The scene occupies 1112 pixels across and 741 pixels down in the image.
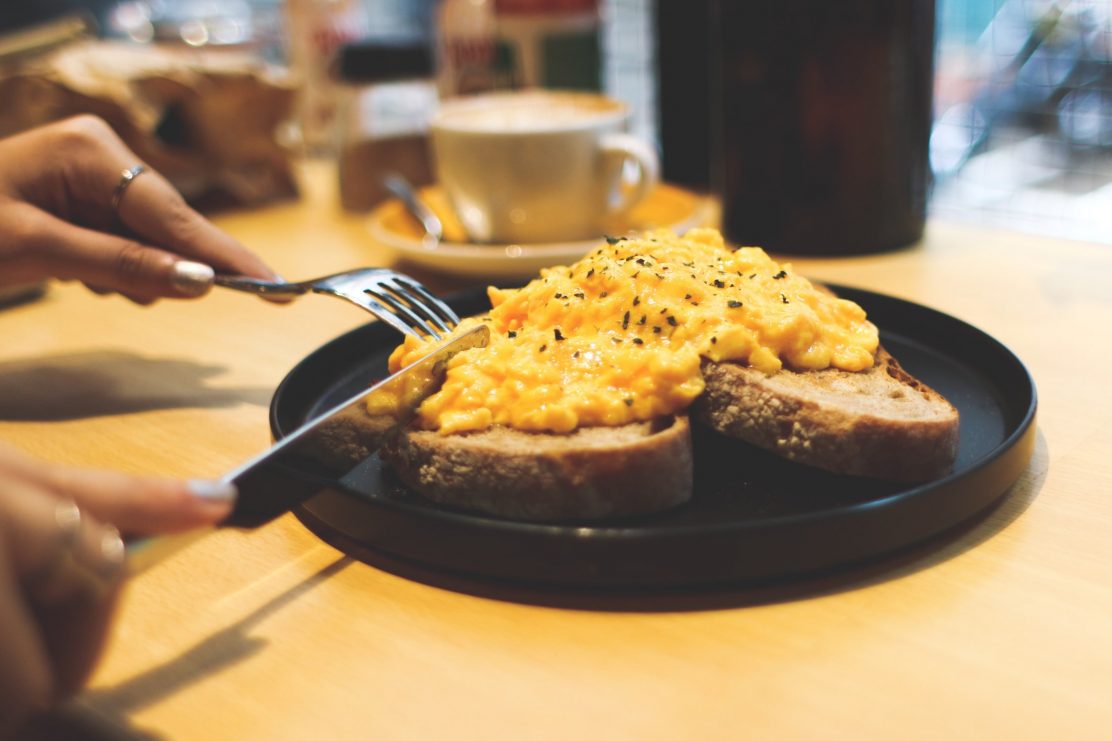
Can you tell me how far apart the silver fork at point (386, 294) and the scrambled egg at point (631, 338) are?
0.09 metres

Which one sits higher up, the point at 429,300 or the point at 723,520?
the point at 429,300

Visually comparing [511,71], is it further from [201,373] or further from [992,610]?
[992,610]

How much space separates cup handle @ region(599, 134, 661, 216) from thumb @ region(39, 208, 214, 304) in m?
0.81

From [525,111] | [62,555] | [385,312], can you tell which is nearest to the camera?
[62,555]

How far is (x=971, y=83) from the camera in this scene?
2.93 metres

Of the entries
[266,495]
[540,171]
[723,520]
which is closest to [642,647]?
[723,520]

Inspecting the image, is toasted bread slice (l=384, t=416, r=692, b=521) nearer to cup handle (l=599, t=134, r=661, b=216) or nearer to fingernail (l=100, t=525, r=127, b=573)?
fingernail (l=100, t=525, r=127, b=573)

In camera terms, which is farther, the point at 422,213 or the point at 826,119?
the point at 422,213

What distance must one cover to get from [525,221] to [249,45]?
130 cm

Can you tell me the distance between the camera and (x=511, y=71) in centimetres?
223

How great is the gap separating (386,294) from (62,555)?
2.05 feet

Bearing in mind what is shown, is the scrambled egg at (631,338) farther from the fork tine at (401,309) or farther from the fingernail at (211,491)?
the fingernail at (211,491)

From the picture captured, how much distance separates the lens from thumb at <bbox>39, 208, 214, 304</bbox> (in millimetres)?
1243

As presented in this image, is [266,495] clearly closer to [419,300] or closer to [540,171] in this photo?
[419,300]
